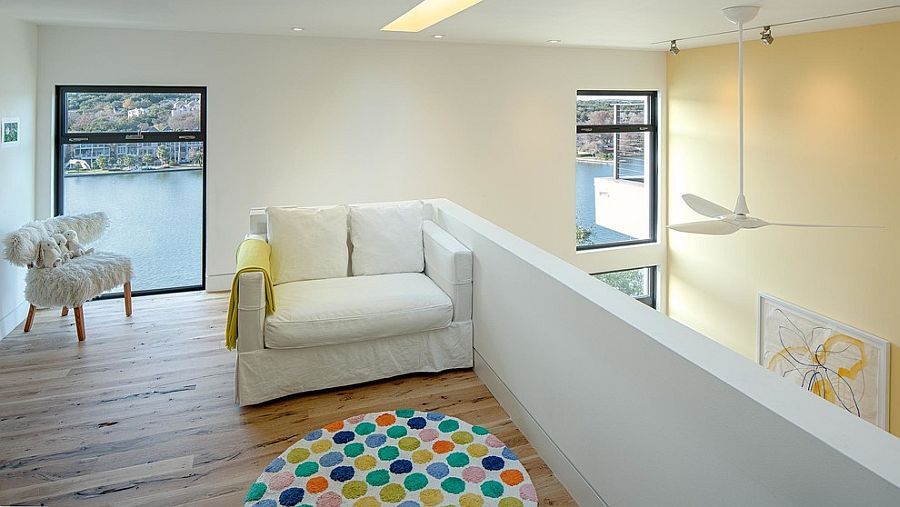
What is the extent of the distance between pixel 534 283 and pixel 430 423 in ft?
2.50

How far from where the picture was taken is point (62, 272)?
386cm

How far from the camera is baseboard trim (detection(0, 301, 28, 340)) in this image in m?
4.03

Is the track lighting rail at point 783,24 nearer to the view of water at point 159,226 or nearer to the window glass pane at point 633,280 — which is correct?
the window glass pane at point 633,280

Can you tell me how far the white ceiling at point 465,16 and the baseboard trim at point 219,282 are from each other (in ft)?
6.67

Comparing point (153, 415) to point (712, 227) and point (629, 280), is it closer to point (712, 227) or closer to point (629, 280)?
point (712, 227)

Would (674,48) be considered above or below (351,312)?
above

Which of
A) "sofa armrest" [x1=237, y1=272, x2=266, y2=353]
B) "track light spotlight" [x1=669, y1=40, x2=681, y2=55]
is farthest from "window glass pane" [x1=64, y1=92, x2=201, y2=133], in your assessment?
"track light spotlight" [x1=669, y1=40, x2=681, y2=55]

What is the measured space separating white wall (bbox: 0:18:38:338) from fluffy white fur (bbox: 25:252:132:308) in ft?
1.47

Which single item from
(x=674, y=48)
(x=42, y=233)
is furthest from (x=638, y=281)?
(x=42, y=233)

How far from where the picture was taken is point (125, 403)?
3.12 m

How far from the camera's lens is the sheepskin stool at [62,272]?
3789 mm

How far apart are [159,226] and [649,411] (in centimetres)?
477

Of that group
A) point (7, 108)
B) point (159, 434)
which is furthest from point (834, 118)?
point (7, 108)

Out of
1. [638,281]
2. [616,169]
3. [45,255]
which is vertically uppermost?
[616,169]
